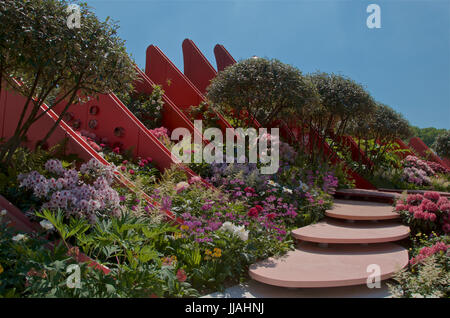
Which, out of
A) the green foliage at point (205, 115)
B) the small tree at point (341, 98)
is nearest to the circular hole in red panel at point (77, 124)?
the green foliage at point (205, 115)

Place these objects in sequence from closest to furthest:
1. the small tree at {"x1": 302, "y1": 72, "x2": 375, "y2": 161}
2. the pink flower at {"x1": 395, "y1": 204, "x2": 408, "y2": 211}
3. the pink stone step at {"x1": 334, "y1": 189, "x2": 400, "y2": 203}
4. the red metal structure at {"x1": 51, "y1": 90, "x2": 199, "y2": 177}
Result: the pink flower at {"x1": 395, "y1": 204, "x2": 408, "y2": 211}, the red metal structure at {"x1": 51, "y1": 90, "x2": 199, "y2": 177}, the pink stone step at {"x1": 334, "y1": 189, "x2": 400, "y2": 203}, the small tree at {"x1": 302, "y1": 72, "x2": 375, "y2": 161}

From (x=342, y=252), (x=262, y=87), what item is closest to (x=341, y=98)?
(x=262, y=87)

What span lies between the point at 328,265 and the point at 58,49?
13.3 ft

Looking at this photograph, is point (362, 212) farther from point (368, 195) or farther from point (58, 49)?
point (58, 49)

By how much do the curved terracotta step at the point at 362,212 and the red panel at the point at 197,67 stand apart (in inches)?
270

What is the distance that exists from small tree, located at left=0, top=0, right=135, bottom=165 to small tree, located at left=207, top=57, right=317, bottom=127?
10.3 feet

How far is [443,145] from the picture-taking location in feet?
45.8

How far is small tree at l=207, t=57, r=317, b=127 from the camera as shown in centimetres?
675

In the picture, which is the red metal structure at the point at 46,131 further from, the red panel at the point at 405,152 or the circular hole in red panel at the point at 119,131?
the red panel at the point at 405,152

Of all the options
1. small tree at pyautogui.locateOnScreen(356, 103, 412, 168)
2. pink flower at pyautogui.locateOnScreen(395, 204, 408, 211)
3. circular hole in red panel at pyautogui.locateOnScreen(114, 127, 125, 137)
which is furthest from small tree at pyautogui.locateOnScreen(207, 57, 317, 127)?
small tree at pyautogui.locateOnScreen(356, 103, 412, 168)

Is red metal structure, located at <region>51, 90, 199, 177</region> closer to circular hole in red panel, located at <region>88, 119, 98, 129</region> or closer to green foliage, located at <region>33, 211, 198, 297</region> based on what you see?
circular hole in red panel, located at <region>88, 119, 98, 129</region>

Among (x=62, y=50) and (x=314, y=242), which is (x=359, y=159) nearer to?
(x=314, y=242)

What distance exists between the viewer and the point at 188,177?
18.1 ft

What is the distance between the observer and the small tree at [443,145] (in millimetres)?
13836
